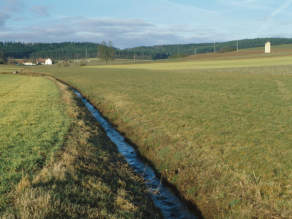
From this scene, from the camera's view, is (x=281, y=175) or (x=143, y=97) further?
(x=143, y=97)

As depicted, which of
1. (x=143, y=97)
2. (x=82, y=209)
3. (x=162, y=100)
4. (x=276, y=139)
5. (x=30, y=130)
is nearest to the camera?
(x=82, y=209)

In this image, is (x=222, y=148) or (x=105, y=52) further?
(x=105, y=52)

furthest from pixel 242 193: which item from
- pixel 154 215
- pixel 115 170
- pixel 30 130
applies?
pixel 30 130

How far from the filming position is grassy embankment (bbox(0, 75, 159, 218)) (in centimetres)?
636

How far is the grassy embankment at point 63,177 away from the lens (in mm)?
6359

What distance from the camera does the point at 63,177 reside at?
7.84m

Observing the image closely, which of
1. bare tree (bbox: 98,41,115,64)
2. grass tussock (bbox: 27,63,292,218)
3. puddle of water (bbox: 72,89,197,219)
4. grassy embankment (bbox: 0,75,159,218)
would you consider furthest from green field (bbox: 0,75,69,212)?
bare tree (bbox: 98,41,115,64)

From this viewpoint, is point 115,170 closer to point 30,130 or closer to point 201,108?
point 30,130

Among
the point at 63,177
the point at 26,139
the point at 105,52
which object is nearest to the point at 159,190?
the point at 63,177

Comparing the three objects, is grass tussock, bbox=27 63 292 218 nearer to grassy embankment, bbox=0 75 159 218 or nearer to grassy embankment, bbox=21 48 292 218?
grassy embankment, bbox=21 48 292 218

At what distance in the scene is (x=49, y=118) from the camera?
16875 mm

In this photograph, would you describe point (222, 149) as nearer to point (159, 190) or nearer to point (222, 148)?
point (222, 148)

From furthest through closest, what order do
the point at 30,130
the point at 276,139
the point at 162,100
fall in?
1. the point at 162,100
2. the point at 30,130
3. the point at 276,139

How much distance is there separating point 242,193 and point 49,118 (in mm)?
12834
